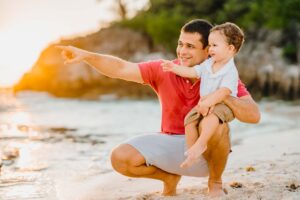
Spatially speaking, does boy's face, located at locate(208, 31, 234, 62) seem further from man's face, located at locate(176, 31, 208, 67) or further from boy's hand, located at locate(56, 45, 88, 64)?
boy's hand, located at locate(56, 45, 88, 64)

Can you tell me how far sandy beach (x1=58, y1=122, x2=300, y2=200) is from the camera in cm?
418

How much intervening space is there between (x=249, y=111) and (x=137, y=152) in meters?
0.87

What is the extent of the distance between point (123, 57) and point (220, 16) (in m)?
4.71

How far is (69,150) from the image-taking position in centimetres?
755

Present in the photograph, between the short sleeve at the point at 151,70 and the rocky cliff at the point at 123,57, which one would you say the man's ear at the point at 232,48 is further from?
the rocky cliff at the point at 123,57

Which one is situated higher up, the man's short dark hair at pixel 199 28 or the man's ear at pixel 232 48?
the man's short dark hair at pixel 199 28

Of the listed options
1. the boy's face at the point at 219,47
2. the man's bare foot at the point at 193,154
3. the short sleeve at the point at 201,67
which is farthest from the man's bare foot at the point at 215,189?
the boy's face at the point at 219,47

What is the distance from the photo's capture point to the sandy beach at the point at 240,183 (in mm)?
4184

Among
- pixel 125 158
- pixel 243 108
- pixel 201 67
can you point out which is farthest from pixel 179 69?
pixel 125 158

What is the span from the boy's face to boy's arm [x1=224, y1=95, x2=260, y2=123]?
30 centimetres

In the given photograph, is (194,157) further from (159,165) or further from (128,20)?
(128,20)

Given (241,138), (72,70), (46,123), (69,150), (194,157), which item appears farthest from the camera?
(72,70)

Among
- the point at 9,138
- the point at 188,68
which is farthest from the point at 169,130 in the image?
the point at 9,138

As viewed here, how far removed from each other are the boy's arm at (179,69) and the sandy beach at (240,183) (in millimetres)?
906
